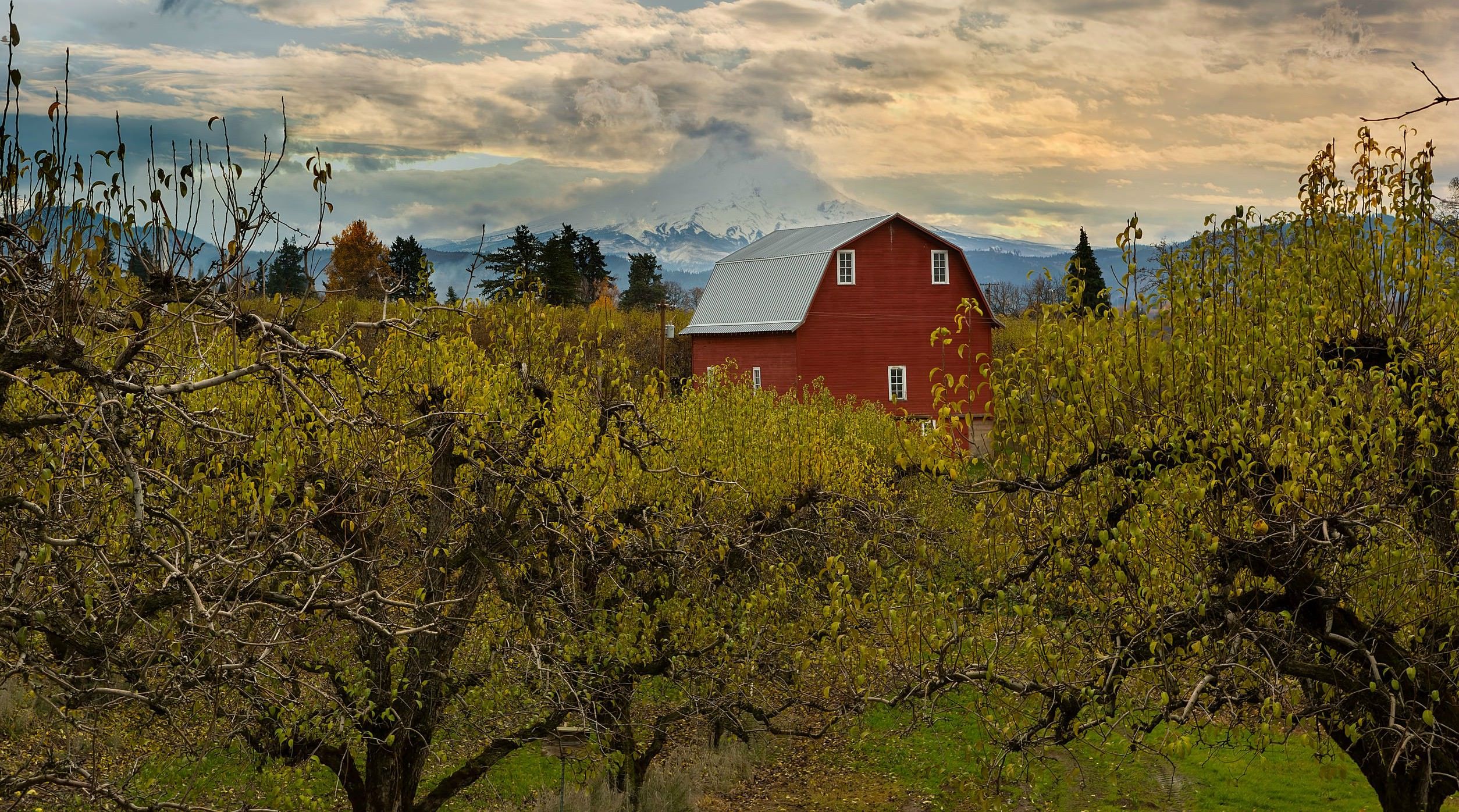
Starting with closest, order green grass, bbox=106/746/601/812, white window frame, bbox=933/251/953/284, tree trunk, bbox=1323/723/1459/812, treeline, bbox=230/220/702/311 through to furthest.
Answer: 1. tree trunk, bbox=1323/723/1459/812
2. green grass, bbox=106/746/601/812
3. white window frame, bbox=933/251/953/284
4. treeline, bbox=230/220/702/311

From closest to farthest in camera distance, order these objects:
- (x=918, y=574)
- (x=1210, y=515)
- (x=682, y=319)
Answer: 1. (x=1210, y=515)
2. (x=918, y=574)
3. (x=682, y=319)

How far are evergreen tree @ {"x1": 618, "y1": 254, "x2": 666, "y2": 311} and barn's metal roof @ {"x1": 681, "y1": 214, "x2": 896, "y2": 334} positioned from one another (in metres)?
29.5

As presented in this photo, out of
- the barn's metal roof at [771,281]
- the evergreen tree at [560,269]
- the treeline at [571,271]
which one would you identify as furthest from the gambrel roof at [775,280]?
the evergreen tree at [560,269]

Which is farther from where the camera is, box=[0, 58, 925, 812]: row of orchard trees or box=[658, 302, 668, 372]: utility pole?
box=[658, 302, 668, 372]: utility pole

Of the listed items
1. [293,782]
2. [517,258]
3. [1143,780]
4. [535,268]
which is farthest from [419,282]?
[535,268]

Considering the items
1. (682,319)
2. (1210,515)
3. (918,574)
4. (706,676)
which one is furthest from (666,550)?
(682,319)

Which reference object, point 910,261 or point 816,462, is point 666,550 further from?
point 910,261

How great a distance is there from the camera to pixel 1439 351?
10805 mm

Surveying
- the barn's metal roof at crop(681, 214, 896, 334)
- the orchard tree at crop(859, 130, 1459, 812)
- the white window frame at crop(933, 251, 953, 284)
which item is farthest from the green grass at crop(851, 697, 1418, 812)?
the white window frame at crop(933, 251, 953, 284)

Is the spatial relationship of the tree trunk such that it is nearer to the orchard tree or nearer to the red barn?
the orchard tree

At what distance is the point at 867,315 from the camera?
5100 cm

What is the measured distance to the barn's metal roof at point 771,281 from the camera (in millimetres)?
50844

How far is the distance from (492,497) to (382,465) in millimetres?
1452

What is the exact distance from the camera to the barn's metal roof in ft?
Result: 167
